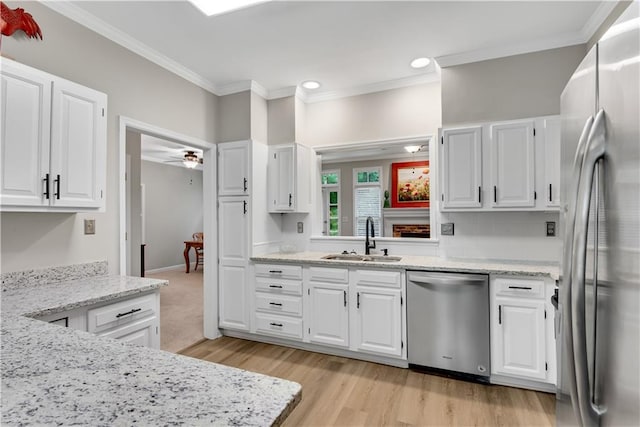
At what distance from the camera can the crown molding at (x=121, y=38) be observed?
6.94 feet

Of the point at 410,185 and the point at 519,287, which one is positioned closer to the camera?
the point at 519,287

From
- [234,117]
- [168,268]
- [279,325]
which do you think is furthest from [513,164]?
[168,268]

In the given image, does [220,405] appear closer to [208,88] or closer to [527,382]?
[527,382]

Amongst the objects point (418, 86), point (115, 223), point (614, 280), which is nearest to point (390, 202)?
point (418, 86)

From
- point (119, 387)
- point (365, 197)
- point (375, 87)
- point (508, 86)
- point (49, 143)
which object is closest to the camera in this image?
point (119, 387)

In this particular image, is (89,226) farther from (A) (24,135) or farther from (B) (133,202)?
(B) (133,202)

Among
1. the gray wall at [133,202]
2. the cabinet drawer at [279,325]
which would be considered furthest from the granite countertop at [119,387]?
the gray wall at [133,202]

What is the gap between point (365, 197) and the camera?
12.9 feet

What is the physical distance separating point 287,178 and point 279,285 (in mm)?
1178

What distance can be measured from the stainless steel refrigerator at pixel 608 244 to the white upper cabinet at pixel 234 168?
2.91 metres

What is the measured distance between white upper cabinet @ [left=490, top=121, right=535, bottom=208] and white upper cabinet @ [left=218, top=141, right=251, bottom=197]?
2343 millimetres

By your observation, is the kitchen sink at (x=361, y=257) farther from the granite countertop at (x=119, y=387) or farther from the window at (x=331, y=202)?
the granite countertop at (x=119, y=387)

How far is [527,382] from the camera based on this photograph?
7.83 feet

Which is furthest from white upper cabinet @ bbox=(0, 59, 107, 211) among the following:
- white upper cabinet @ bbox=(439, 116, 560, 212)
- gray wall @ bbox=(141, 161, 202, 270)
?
gray wall @ bbox=(141, 161, 202, 270)
